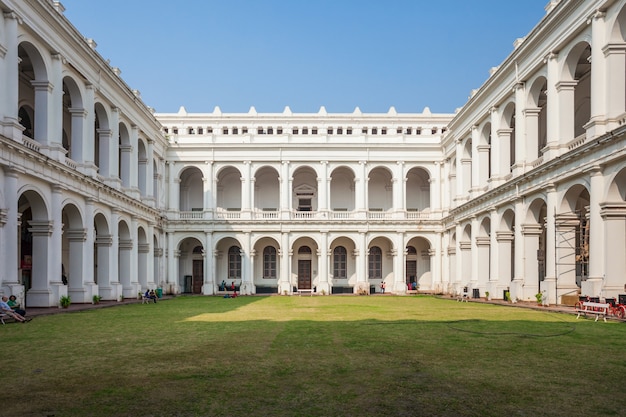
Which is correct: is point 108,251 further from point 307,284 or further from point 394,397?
point 394,397

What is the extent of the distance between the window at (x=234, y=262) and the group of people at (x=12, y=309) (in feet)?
98.2

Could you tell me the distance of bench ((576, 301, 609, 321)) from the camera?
1797 cm

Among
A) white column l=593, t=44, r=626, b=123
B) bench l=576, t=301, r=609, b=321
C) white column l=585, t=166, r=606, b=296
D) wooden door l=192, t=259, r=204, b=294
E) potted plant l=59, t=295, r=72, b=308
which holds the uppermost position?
white column l=593, t=44, r=626, b=123

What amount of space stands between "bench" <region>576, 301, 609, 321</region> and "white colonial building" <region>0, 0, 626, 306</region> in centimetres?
126

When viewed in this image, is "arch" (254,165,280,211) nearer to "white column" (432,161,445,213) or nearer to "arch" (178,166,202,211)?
"arch" (178,166,202,211)

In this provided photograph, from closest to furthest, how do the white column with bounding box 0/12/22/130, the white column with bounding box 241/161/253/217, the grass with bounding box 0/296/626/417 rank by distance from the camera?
the grass with bounding box 0/296/626/417, the white column with bounding box 0/12/22/130, the white column with bounding box 241/161/253/217

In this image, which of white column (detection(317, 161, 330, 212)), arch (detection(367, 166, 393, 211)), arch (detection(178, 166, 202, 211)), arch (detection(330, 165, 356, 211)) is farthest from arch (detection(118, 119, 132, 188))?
arch (detection(367, 166, 393, 211))

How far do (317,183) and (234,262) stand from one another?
10.0m

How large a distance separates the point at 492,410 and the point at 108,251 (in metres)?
27.7

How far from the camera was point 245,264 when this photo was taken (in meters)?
45.5

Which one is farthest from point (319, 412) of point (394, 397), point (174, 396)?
point (174, 396)

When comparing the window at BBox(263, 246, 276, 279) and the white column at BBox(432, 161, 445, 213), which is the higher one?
the white column at BBox(432, 161, 445, 213)

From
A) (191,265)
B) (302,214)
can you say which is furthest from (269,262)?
(191,265)

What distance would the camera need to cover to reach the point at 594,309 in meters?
19.8
